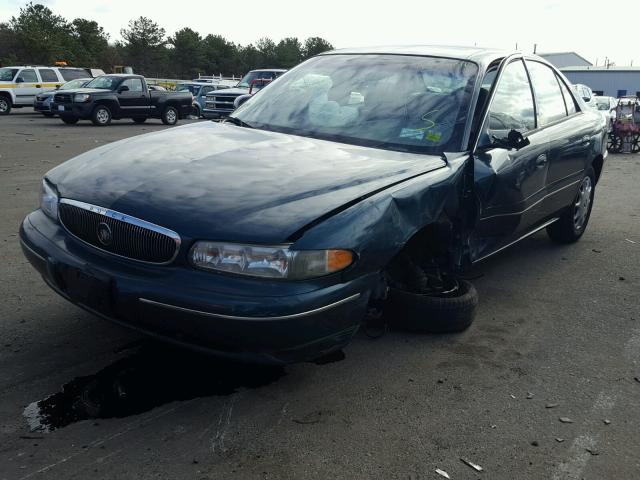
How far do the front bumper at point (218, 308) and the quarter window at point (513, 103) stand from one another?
182cm

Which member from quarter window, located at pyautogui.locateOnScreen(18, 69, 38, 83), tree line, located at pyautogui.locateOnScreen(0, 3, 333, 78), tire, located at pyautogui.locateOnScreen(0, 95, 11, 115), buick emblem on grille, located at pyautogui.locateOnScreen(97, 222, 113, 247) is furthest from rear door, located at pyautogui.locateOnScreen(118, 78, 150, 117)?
tree line, located at pyautogui.locateOnScreen(0, 3, 333, 78)

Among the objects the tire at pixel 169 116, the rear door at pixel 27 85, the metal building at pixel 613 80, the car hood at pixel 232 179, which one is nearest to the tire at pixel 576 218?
the car hood at pixel 232 179

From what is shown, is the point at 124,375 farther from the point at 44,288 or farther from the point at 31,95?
the point at 31,95

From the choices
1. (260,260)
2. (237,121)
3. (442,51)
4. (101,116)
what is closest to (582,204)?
(442,51)

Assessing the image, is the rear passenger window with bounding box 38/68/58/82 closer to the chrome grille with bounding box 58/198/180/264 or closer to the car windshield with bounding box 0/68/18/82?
the car windshield with bounding box 0/68/18/82

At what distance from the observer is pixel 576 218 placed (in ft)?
20.7

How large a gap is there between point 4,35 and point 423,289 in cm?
6097

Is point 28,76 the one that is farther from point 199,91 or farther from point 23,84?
point 199,91

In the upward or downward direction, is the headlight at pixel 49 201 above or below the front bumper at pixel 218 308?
above

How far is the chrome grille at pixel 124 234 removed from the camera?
2.82 meters

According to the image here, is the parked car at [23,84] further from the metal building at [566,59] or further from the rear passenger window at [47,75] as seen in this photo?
the metal building at [566,59]

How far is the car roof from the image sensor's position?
4.39 meters

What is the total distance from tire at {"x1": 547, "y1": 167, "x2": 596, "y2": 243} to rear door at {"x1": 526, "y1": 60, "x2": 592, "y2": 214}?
44 centimetres

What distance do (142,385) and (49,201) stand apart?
42.9 inches
